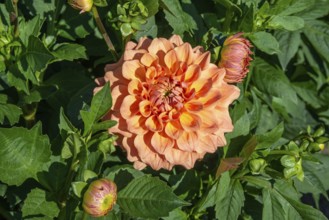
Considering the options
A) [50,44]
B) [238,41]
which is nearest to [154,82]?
[238,41]

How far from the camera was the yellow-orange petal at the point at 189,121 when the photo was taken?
1.50m

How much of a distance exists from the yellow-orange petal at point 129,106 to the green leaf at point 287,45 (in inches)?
35.9

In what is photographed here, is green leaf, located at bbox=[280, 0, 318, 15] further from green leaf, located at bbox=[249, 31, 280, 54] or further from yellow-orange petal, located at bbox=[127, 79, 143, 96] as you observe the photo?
yellow-orange petal, located at bbox=[127, 79, 143, 96]

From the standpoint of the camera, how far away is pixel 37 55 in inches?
65.7

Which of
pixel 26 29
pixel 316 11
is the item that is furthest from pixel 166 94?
pixel 316 11

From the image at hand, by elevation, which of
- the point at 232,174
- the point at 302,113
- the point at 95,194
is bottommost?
the point at 302,113

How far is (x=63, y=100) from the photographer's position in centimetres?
206

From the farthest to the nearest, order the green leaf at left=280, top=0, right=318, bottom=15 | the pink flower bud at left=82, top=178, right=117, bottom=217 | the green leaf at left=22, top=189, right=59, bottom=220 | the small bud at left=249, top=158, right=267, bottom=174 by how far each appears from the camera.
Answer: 1. the green leaf at left=280, top=0, right=318, bottom=15
2. the small bud at left=249, top=158, right=267, bottom=174
3. the green leaf at left=22, top=189, right=59, bottom=220
4. the pink flower bud at left=82, top=178, right=117, bottom=217

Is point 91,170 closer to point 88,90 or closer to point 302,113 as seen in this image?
point 88,90

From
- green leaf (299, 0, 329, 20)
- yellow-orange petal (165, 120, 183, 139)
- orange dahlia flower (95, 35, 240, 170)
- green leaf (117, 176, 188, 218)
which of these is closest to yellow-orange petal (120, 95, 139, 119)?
orange dahlia flower (95, 35, 240, 170)

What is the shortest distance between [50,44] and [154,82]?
1.53 ft

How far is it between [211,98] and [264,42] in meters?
0.46

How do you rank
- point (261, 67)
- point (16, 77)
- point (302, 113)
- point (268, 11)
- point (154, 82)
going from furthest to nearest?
point (302, 113) < point (261, 67) < point (268, 11) < point (16, 77) < point (154, 82)

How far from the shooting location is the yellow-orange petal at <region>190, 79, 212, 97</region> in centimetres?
153
